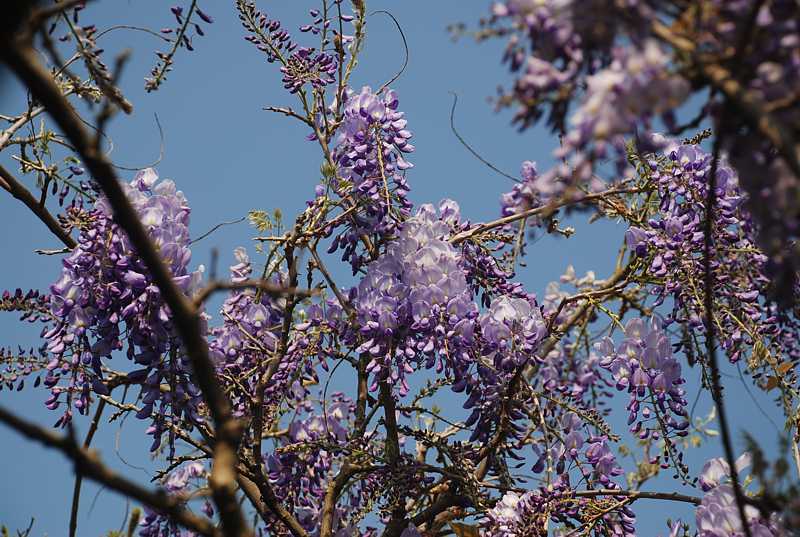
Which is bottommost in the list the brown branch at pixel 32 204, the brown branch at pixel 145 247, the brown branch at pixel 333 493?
the brown branch at pixel 145 247

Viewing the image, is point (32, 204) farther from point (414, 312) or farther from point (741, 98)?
point (741, 98)

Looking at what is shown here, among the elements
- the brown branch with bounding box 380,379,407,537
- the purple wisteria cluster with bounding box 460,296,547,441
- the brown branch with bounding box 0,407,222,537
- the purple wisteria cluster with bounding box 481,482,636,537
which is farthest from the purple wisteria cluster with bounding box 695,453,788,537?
the brown branch with bounding box 0,407,222,537

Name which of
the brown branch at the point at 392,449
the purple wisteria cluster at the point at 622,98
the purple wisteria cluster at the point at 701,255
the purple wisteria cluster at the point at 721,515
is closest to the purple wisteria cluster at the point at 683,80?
the purple wisteria cluster at the point at 622,98

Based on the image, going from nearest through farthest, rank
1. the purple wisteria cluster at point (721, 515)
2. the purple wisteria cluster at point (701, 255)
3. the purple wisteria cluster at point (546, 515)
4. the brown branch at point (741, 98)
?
the brown branch at point (741, 98) < the purple wisteria cluster at point (721, 515) < the purple wisteria cluster at point (701, 255) < the purple wisteria cluster at point (546, 515)

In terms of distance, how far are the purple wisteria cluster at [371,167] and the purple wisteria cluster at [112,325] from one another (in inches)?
26.0

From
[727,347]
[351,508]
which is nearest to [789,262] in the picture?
[727,347]

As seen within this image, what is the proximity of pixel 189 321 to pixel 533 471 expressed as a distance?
8.29 feet

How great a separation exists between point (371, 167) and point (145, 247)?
2404 mm

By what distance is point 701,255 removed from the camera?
3666 mm

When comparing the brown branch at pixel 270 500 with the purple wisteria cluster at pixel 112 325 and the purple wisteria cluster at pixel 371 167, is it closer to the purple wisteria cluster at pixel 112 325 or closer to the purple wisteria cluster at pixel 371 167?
the purple wisteria cluster at pixel 112 325

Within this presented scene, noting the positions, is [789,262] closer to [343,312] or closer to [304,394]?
[343,312]

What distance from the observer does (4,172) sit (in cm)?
360

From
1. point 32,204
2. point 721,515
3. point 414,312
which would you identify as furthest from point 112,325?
point 721,515

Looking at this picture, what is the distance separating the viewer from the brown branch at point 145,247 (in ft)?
4.55
